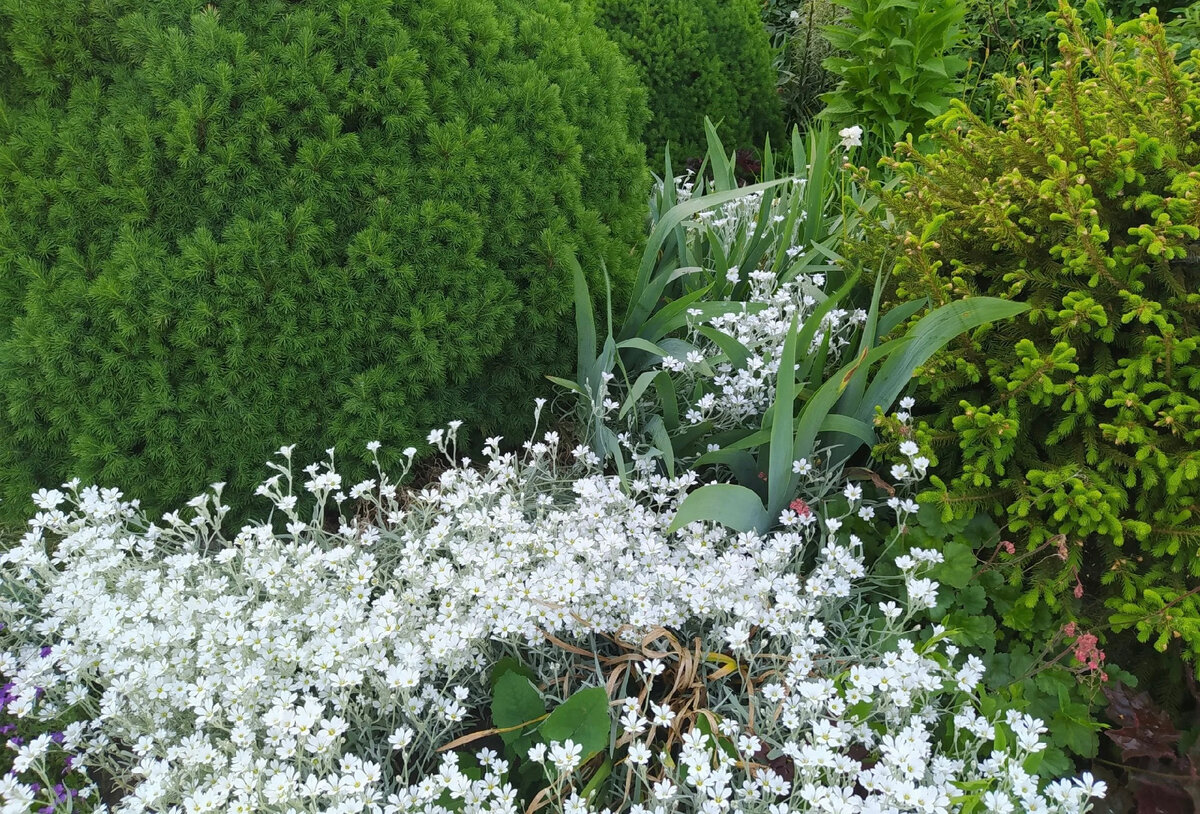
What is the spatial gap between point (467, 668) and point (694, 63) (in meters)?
3.63

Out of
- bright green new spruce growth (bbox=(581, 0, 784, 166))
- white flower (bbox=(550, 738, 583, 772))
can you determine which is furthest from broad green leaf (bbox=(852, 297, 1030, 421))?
bright green new spruce growth (bbox=(581, 0, 784, 166))

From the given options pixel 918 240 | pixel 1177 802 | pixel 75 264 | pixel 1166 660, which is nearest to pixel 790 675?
pixel 1177 802

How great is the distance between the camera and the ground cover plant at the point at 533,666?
1669 millimetres

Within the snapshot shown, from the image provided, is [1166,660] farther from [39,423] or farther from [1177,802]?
[39,423]

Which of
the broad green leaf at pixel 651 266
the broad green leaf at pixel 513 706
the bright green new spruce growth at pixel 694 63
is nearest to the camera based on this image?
the broad green leaf at pixel 513 706

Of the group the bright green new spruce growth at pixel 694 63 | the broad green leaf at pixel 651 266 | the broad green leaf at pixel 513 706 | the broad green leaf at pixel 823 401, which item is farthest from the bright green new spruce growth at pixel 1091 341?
the bright green new spruce growth at pixel 694 63

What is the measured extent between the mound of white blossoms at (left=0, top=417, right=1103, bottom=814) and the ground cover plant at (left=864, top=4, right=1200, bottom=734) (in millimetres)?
351

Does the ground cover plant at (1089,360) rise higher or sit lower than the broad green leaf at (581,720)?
higher

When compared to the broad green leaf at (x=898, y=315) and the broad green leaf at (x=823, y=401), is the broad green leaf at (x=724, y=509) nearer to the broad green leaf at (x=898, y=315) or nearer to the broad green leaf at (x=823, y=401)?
the broad green leaf at (x=823, y=401)

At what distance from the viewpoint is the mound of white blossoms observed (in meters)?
1.64

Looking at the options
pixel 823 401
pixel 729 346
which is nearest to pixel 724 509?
pixel 823 401

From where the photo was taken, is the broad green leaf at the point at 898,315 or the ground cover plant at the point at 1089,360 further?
the broad green leaf at the point at 898,315

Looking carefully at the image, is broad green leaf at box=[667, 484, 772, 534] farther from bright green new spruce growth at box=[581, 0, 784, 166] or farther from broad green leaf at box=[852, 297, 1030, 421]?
bright green new spruce growth at box=[581, 0, 784, 166]

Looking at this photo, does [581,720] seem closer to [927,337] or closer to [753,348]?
[927,337]
